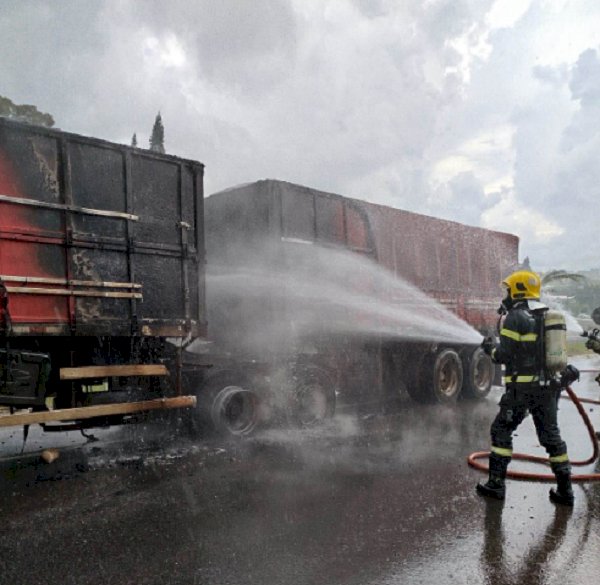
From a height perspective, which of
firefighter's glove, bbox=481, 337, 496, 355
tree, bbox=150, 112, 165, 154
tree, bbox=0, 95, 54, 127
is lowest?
firefighter's glove, bbox=481, 337, 496, 355

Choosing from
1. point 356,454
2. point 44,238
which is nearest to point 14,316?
point 44,238

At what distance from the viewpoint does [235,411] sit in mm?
6988

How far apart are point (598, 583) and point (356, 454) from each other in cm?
321

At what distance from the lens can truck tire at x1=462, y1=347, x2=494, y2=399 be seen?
36.6 feet

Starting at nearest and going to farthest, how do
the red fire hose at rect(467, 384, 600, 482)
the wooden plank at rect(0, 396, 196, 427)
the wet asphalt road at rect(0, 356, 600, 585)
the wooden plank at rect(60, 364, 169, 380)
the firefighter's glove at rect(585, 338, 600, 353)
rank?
the wet asphalt road at rect(0, 356, 600, 585) → the wooden plank at rect(0, 396, 196, 427) → the red fire hose at rect(467, 384, 600, 482) → the wooden plank at rect(60, 364, 169, 380) → the firefighter's glove at rect(585, 338, 600, 353)

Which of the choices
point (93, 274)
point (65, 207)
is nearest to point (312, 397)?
point (93, 274)

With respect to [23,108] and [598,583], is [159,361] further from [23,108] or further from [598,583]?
[23,108]

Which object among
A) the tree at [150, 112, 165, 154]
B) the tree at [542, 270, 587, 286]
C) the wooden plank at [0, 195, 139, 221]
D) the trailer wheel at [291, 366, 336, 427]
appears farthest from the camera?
the tree at [150, 112, 165, 154]

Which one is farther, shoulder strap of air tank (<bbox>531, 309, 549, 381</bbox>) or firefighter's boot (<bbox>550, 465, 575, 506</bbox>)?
shoulder strap of air tank (<bbox>531, 309, 549, 381</bbox>)

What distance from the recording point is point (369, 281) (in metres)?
8.95

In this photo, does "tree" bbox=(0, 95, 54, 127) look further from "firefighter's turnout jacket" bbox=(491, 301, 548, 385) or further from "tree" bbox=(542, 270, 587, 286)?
"tree" bbox=(542, 270, 587, 286)

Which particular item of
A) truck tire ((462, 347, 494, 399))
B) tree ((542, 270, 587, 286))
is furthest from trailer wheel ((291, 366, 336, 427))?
tree ((542, 270, 587, 286))

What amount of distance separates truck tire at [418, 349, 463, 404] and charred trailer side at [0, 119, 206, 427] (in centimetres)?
520

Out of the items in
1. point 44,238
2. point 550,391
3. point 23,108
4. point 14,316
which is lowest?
point 550,391
